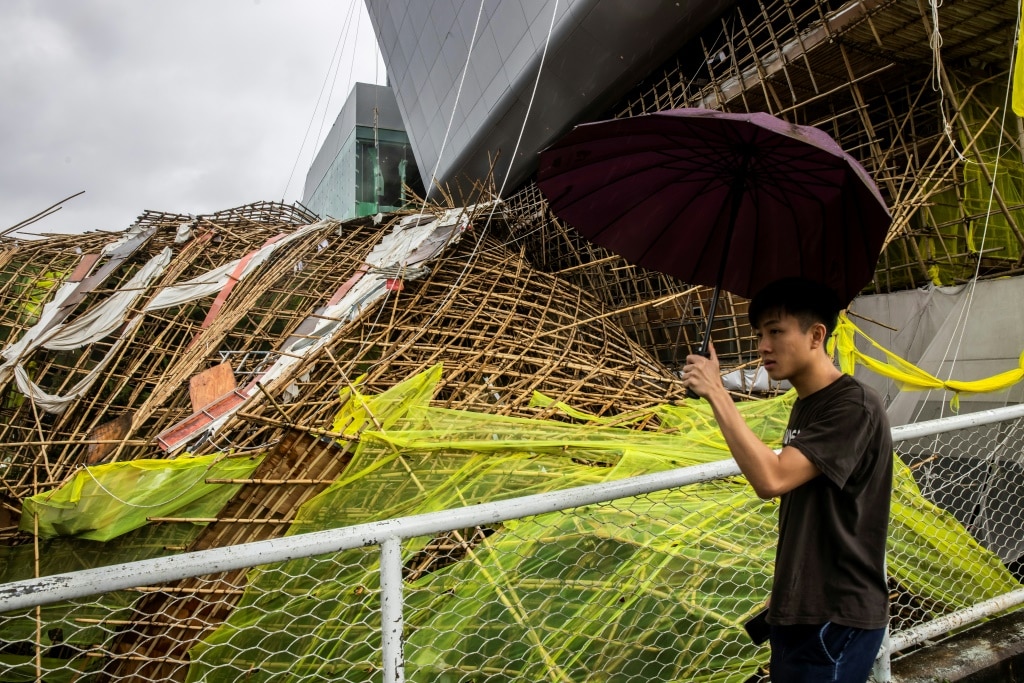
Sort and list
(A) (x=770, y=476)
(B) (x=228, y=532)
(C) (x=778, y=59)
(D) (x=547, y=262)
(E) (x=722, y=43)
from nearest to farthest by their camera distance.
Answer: (A) (x=770, y=476) < (B) (x=228, y=532) < (C) (x=778, y=59) < (E) (x=722, y=43) < (D) (x=547, y=262)

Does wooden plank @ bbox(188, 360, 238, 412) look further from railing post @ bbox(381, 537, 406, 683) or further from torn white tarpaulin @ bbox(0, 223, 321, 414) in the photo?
railing post @ bbox(381, 537, 406, 683)

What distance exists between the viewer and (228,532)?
2.92 metres

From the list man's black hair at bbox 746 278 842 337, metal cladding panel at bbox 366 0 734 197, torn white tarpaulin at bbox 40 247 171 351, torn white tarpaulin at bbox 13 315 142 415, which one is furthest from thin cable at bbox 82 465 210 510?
metal cladding panel at bbox 366 0 734 197

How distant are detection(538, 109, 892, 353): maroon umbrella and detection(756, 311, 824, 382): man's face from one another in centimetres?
24

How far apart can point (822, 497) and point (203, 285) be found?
610 cm

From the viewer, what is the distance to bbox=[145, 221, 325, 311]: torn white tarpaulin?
229 inches

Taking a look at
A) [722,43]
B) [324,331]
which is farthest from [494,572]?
[722,43]

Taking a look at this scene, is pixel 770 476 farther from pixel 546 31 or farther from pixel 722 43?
pixel 546 31

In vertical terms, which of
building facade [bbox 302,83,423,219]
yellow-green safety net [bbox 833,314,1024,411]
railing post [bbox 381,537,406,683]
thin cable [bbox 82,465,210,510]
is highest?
building facade [bbox 302,83,423,219]

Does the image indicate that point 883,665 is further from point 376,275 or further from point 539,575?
point 376,275

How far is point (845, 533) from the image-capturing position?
1.19 meters

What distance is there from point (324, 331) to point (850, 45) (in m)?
5.66

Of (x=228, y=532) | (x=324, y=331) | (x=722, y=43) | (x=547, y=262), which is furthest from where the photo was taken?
(x=547, y=262)

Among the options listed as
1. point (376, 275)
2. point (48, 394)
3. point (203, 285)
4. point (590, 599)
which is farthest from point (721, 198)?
point (48, 394)
